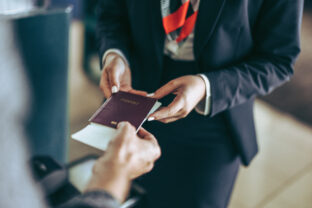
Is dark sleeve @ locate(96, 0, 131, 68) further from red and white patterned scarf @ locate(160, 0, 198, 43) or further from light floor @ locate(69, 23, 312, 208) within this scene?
light floor @ locate(69, 23, 312, 208)

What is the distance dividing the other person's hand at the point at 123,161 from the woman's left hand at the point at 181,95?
73 mm

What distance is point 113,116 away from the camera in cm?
53

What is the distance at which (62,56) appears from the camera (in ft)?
4.06

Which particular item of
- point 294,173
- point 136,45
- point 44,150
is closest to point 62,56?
point 44,150

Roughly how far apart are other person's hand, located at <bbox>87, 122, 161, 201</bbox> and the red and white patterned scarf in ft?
0.78

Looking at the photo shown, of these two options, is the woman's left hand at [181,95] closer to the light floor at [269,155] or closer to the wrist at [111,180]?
the wrist at [111,180]

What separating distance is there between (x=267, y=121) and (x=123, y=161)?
6.34 feet

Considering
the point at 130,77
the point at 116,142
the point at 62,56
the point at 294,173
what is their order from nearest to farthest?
the point at 116,142, the point at 130,77, the point at 62,56, the point at 294,173

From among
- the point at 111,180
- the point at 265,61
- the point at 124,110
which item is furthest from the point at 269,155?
the point at 111,180

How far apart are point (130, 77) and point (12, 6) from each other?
61cm

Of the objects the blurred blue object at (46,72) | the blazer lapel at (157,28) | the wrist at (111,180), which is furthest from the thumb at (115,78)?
the blurred blue object at (46,72)

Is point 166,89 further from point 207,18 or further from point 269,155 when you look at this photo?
point 269,155

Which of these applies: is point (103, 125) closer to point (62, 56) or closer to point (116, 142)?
point (116, 142)

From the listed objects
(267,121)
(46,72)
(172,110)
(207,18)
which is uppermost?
(207,18)
